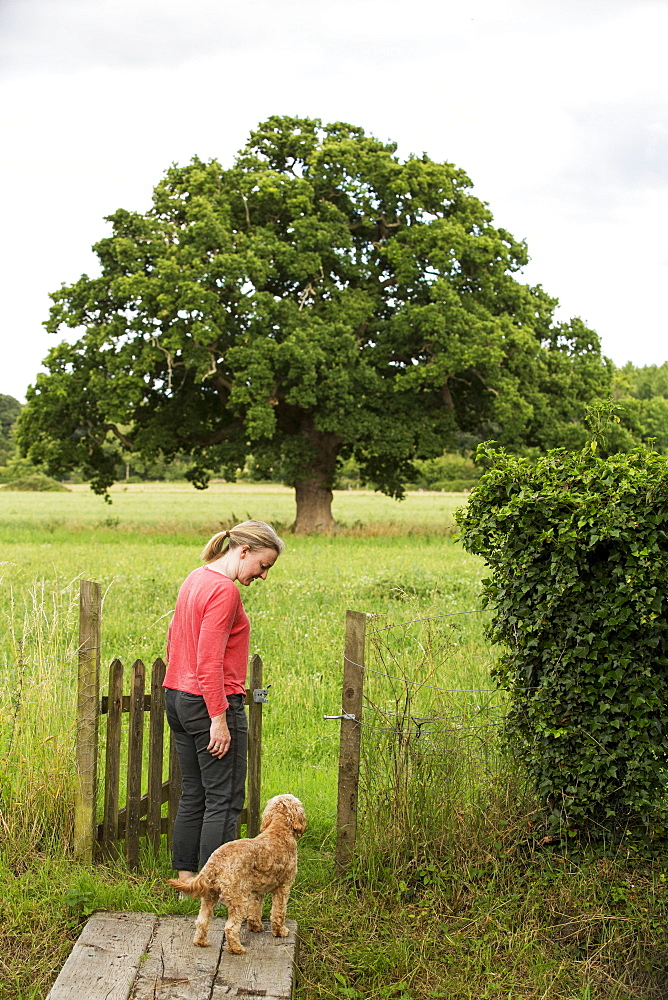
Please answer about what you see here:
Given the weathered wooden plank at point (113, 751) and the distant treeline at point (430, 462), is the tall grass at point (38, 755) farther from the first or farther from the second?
the distant treeline at point (430, 462)

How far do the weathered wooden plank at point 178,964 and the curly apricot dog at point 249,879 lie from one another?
0.28 ft

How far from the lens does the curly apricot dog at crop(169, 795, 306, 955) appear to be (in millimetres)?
4340

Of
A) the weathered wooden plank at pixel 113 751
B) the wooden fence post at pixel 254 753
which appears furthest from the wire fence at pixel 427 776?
the weathered wooden plank at pixel 113 751

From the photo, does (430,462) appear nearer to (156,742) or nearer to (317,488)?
(317,488)

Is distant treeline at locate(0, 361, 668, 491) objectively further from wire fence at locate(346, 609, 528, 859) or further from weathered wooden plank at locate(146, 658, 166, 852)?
weathered wooden plank at locate(146, 658, 166, 852)

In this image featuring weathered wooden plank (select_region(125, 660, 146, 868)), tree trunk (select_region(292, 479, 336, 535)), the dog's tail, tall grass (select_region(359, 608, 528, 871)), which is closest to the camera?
the dog's tail

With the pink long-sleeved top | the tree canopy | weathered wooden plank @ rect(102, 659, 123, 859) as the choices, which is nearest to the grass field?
weathered wooden plank @ rect(102, 659, 123, 859)

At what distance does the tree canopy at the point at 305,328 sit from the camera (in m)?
27.4

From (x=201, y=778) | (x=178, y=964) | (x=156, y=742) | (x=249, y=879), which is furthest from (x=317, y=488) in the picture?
(x=178, y=964)

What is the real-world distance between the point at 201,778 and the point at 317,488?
2634 centimetres

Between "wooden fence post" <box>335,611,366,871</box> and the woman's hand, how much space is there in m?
0.81

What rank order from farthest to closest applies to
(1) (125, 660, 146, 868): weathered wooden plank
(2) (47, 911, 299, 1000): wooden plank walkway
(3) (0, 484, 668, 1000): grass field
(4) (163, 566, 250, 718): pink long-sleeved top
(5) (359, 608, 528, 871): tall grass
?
(1) (125, 660, 146, 868): weathered wooden plank, (5) (359, 608, 528, 871): tall grass, (4) (163, 566, 250, 718): pink long-sleeved top, (3) (0, 484, 668, 1000): grass field, (2) (47, 911, 299, 1000): wooden plank walkway

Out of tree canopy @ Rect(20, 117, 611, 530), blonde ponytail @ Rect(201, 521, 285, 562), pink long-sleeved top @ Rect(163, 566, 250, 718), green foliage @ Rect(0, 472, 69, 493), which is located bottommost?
green foliage @ Rect(0, 472, 69, 493)

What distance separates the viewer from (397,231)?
102ft
